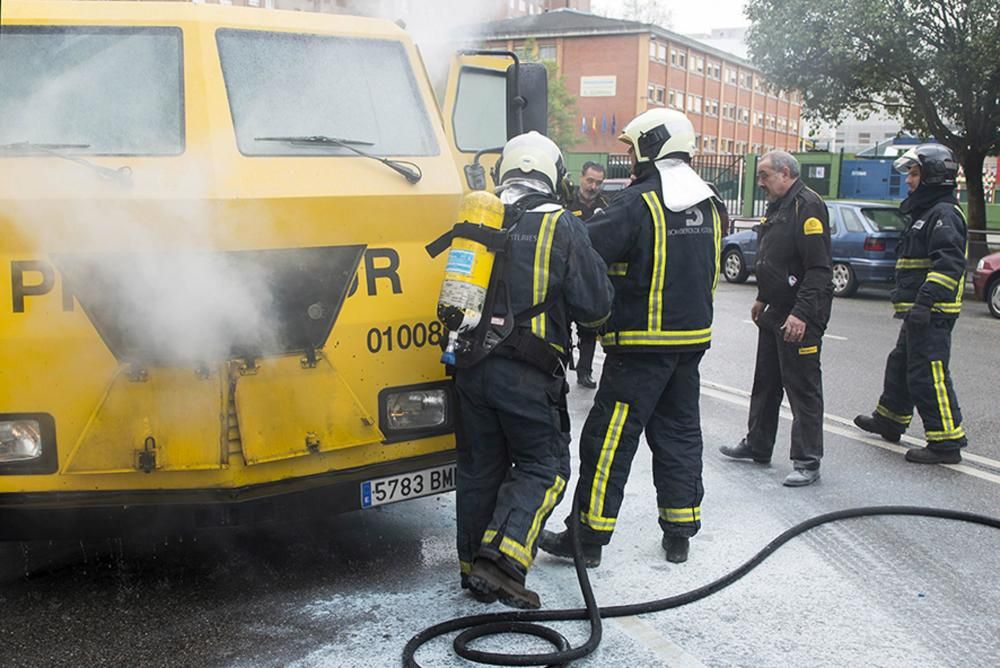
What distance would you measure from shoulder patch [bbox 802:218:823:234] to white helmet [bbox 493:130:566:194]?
1.98 m

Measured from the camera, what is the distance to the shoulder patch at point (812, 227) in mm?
5785

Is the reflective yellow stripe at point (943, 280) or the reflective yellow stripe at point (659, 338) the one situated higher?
the reflective yellow stripe at point (943, 280)

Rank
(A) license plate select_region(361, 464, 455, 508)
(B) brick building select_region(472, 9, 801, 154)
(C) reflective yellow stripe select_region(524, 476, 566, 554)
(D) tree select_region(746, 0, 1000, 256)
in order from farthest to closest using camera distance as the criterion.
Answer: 1. (B) brick building select_region(472, 9, 801, 154)
2. (D) tree select_region(746, 0, 1000, 256)
3. (A) license plate select_region(361, 464, 455, 508)
4. (C) reflective yellow stripe select_region(524, 476, 566, 554)

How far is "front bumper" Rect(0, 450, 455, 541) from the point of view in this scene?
383 cm

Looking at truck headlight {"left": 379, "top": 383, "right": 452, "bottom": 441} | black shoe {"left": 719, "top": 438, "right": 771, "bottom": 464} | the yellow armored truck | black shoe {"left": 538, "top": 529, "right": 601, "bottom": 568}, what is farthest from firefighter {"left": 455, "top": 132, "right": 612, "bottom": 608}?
black shoe {"left": 719, "top": 438, "right": 771, "bottom": 464}

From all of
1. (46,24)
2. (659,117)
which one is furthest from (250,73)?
(659,117)

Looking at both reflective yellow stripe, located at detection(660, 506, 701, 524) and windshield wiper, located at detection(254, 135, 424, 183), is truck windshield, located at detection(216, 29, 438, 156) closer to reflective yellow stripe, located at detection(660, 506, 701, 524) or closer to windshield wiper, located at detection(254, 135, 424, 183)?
windshield wiper, located at detection(254, 135, 424, 183)

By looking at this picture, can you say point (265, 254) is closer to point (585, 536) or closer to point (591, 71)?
point (585, 536)

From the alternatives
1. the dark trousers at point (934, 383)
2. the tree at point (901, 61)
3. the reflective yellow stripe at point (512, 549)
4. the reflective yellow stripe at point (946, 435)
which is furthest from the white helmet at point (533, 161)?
the tree at point (901, 61)

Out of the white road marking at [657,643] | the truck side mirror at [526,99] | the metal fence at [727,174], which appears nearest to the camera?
the white road marking at [657,643]

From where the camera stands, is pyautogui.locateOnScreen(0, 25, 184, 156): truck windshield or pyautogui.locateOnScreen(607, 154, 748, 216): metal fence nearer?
pyautogui.locateOnScreen(0, 25, 184, 156): truck windshield

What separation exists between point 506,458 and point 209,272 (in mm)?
1407

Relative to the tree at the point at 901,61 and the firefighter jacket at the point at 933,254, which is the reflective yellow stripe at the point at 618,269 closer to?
the firefighter jacket at the point at 933,254

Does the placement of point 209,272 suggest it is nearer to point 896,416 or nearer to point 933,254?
point 933,254
